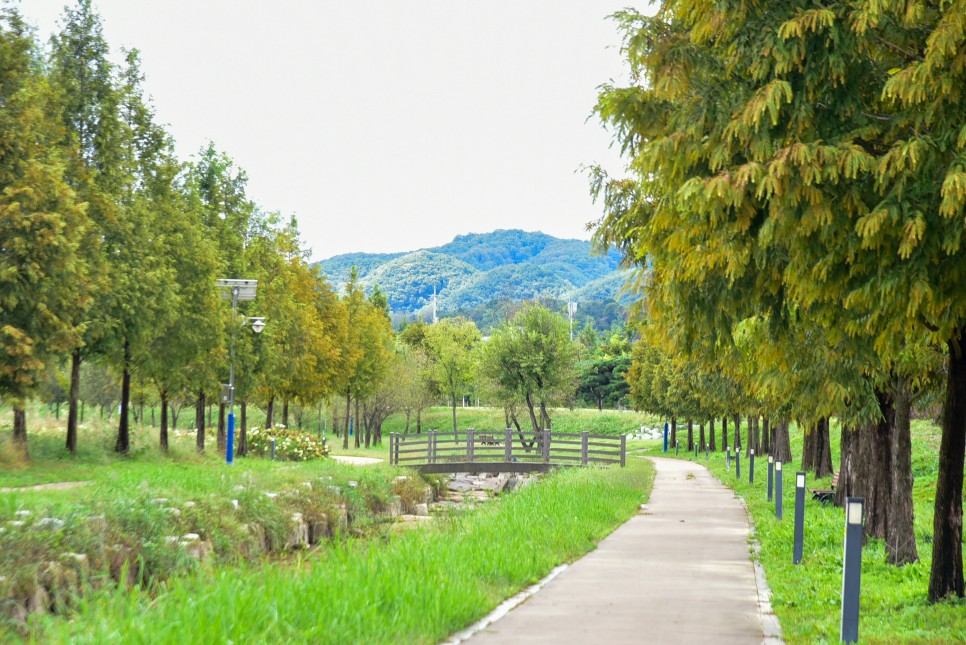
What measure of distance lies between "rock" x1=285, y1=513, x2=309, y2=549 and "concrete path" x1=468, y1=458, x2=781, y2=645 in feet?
21.3

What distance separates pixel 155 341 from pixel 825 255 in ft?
104

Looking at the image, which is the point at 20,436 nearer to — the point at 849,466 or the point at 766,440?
the point at 849,466

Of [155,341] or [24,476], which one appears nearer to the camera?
[24,476]

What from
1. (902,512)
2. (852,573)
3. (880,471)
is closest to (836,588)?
(902,512)

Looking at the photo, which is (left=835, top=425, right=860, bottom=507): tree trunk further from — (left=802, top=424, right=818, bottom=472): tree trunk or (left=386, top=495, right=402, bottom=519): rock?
(left=802, top=424, right=818, bottom=472): tree trunk

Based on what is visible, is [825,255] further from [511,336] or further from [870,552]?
[511,336]

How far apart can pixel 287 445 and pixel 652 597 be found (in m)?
35.3

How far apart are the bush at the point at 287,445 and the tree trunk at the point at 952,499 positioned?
117 feet

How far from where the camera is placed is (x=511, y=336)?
2648 inches

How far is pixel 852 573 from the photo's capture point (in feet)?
27.6

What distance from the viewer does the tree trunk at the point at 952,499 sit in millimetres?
10328

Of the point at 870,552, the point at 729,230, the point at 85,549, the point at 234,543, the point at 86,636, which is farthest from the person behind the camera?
the point at 234,543

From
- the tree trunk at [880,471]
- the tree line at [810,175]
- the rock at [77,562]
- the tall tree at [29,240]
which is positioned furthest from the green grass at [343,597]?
the tall tree at [29,240]

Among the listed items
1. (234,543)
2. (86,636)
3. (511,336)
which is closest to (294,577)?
(86,636)
